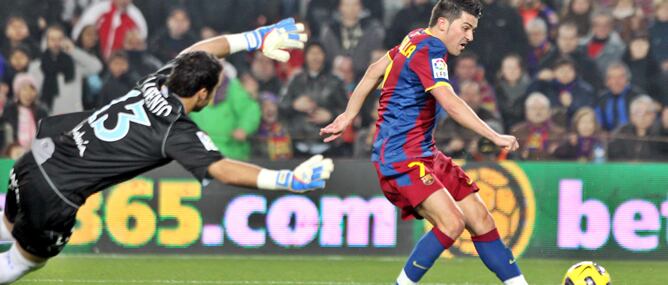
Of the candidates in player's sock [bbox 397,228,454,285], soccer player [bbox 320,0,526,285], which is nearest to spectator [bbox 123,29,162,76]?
soccer player [bbox 320,0,526,285]

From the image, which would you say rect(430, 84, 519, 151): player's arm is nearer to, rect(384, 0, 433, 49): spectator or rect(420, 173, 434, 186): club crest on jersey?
rect(420, 173, 434, 186): club crest on jersey

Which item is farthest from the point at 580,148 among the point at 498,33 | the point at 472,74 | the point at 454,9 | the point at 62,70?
the point at 62,70

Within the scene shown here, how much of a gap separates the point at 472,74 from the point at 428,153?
17.0 ft

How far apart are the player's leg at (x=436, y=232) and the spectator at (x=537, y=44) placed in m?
5.76

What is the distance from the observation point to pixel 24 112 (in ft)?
39.6

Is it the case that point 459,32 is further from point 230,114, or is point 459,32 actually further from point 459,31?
point 230,114

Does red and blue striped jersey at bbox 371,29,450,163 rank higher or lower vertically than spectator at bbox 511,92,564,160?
higher

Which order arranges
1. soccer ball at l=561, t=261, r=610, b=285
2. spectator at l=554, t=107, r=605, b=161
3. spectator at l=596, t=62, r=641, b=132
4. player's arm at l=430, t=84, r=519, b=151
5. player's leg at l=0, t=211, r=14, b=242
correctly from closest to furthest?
player's leg at l=0, t=211, r=14, b=242 → player's arm at l=430, t=84, r=519, b=151 → soccer ball at l=561, t=261, r=610, b=285 → spectator at l=554, t=107, r=605, b=161 → spectator at l=596, t=62, r=641, b=132

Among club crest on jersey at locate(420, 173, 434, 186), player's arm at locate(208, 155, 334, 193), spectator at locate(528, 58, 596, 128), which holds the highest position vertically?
player's arm at locate(208, 155, 334, 193)

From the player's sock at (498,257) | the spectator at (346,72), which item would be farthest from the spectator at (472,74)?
the player's sock at (498,257)

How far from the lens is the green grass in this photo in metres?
9.45

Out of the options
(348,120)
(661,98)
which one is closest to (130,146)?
(348,120)

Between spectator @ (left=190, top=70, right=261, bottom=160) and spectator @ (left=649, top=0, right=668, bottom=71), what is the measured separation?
14.6 feet

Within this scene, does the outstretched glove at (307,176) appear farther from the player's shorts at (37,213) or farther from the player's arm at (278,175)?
the player's shorts at (37,213)
